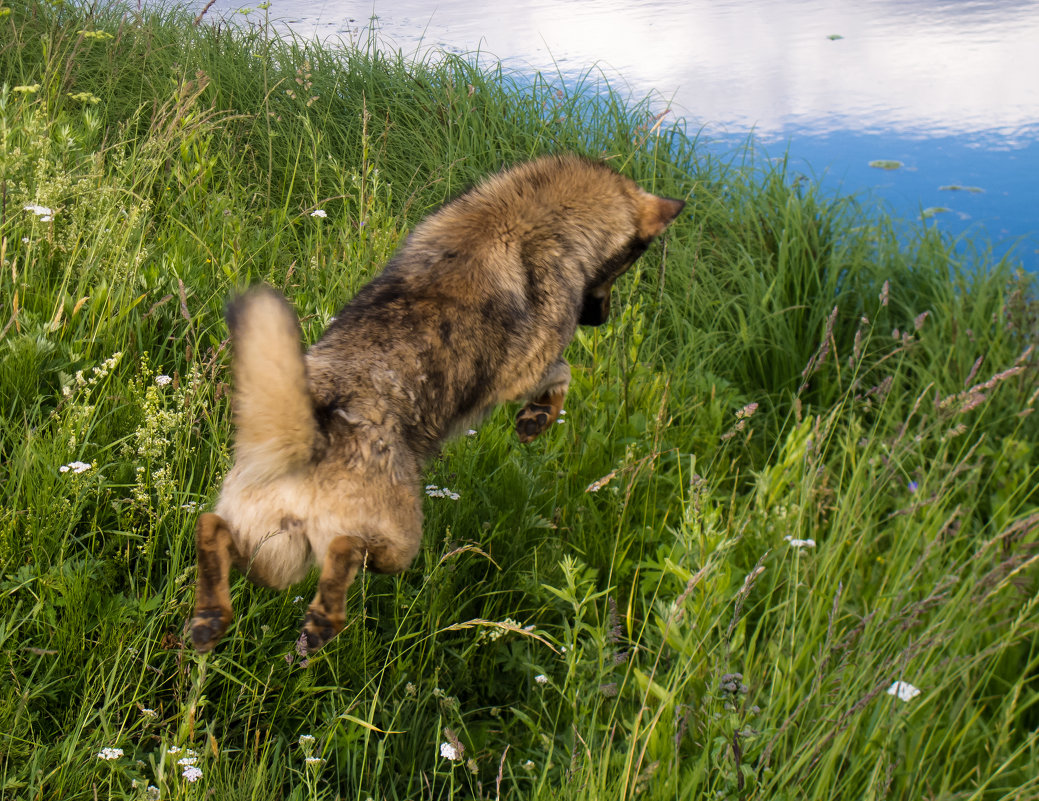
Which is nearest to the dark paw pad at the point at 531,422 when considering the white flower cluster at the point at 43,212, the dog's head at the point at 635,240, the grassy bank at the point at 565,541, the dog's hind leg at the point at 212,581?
the grassy bank at the point at 565,541

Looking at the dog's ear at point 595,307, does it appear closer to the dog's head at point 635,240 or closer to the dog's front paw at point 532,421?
the dog's head at point 635,240

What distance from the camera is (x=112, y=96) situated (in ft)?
16.3

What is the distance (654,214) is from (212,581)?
2036mm

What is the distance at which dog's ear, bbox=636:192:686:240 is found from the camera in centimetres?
309

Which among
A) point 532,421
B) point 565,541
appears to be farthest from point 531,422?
point 565,541

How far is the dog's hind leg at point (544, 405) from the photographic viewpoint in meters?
2.73

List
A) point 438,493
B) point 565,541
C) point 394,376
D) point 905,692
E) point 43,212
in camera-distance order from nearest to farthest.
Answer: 1. point 905,692
2. point 394,376
3. point 438,493
4. point 565,541
5. point 43,212

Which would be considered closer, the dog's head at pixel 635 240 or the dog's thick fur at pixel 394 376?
the dog's thick fur at pixel 394 376

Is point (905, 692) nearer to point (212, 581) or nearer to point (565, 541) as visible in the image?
point (565, 541)

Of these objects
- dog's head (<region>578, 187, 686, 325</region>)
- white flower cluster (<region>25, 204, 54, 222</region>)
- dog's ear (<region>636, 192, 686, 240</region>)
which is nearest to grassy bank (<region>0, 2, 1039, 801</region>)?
white flower cluster (<region>25, 204, 54, 222</region>)

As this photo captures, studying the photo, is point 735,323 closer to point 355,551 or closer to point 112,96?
point 355,551

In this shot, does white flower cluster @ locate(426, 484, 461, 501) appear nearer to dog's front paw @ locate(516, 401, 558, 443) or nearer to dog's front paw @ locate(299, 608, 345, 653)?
dog's front paw @ locate(516, 401, 558, 443)

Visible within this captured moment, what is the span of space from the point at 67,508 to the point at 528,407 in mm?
1379

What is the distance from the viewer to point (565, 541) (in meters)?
2.71
